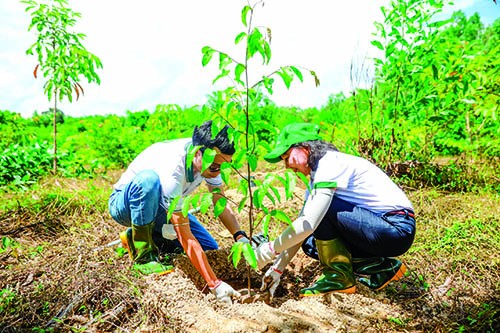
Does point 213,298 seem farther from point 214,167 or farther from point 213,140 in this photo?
point 213,140

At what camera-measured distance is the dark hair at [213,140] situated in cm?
203

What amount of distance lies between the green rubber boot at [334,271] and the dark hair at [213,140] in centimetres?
67

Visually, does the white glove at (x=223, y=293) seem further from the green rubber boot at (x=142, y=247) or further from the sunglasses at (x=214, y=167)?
the sunglasses at (x=214, y=167)

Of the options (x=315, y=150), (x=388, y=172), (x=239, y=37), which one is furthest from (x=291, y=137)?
(x=388, y=172)

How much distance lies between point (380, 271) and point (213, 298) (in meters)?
0.88

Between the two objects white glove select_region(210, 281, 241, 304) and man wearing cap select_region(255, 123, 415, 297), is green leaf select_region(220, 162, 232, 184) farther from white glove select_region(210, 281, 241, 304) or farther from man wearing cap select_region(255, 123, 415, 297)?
white glove select_region(210, 281, 241, 304)

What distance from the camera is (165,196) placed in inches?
87.9

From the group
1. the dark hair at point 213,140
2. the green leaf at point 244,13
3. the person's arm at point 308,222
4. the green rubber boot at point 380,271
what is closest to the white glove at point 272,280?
the person's arm at point 308,222

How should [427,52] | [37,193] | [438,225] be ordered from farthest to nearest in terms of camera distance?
→ [37,193], [427,52], [438,225]

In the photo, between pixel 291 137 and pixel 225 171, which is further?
pixel 291 137

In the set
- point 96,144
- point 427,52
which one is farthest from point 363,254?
point 96,144

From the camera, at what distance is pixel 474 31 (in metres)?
19.9

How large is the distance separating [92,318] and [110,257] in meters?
0.70

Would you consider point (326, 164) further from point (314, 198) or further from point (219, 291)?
point (219, 291)
